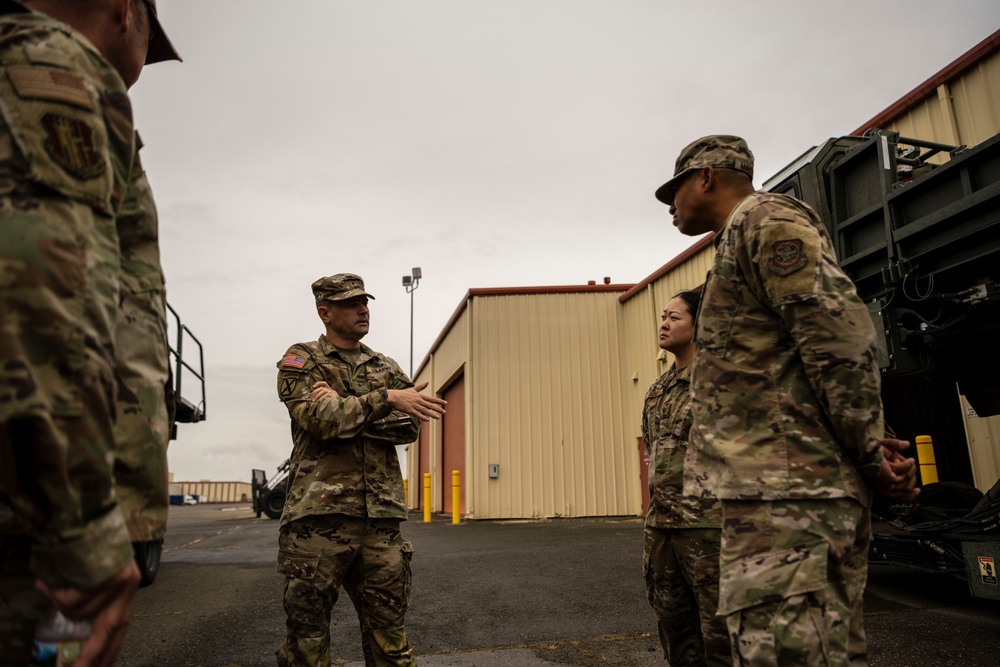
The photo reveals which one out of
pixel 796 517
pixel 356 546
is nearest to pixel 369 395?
pixel 356 546

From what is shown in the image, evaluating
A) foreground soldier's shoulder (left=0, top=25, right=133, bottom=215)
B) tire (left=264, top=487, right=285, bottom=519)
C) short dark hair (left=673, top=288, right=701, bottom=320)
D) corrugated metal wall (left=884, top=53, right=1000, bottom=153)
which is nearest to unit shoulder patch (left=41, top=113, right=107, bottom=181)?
foreground soldier's shoulder (left=0, top=25, right=133, bottom=215)

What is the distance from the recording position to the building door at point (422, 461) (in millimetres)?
23562

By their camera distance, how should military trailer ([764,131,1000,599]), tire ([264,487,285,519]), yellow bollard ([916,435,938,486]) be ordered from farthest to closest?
tire ([264,487,285,519])
yellow bollard ([916,435,938,486])
military trailer ([764,131,1000,599])

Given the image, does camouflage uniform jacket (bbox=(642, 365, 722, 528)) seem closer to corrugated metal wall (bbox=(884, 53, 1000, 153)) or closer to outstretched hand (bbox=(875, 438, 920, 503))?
outstretched hand (bbox=(875, 438, 920, 503))

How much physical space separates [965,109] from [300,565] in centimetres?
814

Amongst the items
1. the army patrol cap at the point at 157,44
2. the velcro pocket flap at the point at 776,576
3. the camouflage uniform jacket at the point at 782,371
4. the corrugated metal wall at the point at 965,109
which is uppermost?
the corrugated metal wall at the point at 965,109

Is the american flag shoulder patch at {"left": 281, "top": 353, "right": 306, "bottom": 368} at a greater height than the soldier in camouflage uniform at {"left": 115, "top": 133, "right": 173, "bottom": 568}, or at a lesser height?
greater

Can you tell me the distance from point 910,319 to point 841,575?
3.11 metres

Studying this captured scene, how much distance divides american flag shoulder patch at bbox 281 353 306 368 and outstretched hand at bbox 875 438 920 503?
251 cm

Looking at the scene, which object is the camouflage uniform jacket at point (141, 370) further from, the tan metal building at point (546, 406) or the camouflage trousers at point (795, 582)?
the tan metal building at point (546, 406)

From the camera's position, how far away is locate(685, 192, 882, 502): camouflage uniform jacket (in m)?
1.77

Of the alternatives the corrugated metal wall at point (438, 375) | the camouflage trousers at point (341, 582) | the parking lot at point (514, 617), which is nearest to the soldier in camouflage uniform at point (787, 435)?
the camouflage trousers at point (341, 582)

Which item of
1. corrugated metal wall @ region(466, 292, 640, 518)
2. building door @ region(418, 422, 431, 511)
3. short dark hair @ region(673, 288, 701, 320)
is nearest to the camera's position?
short dark hair @ region(673, 288, 701, 320)

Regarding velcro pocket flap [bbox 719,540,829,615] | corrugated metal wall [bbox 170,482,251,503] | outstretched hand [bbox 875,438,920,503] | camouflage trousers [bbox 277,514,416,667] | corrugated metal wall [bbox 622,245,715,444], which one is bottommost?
corrugated metal wall [bbox 170,482,251,503]
